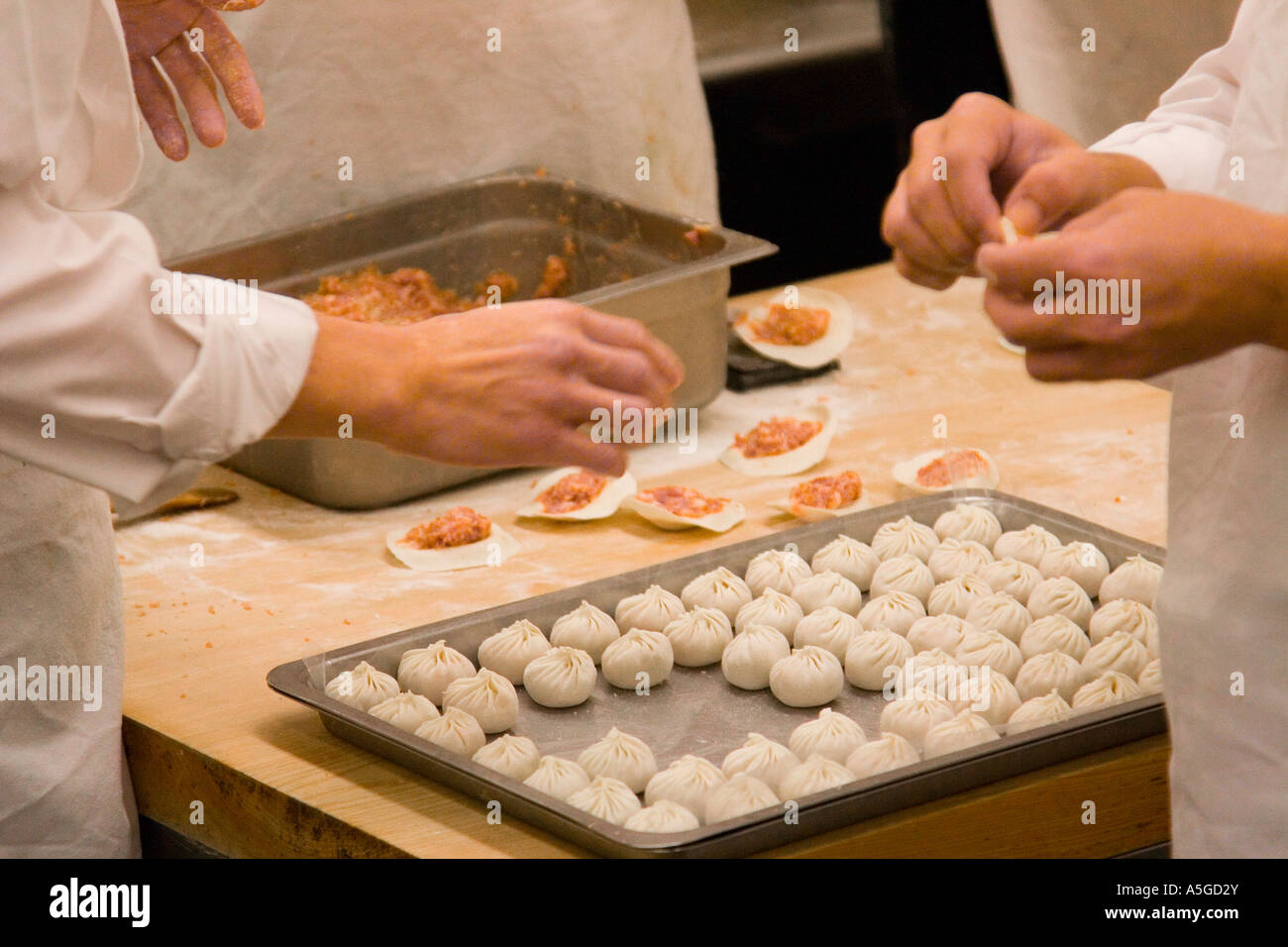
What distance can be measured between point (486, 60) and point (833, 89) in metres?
1.38

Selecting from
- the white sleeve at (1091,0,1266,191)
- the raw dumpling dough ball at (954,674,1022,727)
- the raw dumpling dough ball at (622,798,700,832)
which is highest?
the white sleeve at (1091,0,1266,191)

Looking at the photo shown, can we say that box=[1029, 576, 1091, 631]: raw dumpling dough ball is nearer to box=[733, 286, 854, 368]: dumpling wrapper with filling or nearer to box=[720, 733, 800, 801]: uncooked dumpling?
box=[720, 733, 800, 801]: uncooked dumpling

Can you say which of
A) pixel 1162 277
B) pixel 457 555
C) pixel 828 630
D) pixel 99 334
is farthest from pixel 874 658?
pixel 99 334

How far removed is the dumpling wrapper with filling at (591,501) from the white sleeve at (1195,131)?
908 millimetres

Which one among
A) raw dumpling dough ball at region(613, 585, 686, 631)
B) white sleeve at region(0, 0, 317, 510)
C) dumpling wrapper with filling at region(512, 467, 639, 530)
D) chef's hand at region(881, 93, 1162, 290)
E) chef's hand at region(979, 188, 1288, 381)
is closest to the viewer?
chef's hand at region(979, 188, 1288, 381)

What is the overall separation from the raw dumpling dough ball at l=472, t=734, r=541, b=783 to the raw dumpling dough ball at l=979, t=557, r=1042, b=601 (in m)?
0.63

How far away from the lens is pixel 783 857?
1422 mm

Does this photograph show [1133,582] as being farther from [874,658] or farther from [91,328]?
[91,328]

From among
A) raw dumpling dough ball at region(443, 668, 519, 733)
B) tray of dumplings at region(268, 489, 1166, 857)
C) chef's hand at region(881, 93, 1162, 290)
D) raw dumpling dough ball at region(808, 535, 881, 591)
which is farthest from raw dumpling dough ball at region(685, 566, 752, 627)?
chef's hand at region(881, 93, 1162, 290)

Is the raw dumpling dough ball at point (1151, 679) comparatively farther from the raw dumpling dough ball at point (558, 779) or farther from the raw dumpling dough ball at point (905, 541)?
the raw dumpling dough ball at point (558, 779)

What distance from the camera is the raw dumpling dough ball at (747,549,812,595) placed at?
198cm

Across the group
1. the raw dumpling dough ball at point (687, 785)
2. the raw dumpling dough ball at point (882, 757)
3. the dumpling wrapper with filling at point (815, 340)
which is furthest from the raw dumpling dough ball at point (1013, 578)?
the dumpling wrapper with filling at point (815, 340)

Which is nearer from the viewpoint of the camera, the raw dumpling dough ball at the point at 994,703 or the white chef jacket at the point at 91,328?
the white chef jacket at the point at 91,328

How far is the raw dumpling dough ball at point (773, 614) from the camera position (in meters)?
1.87
